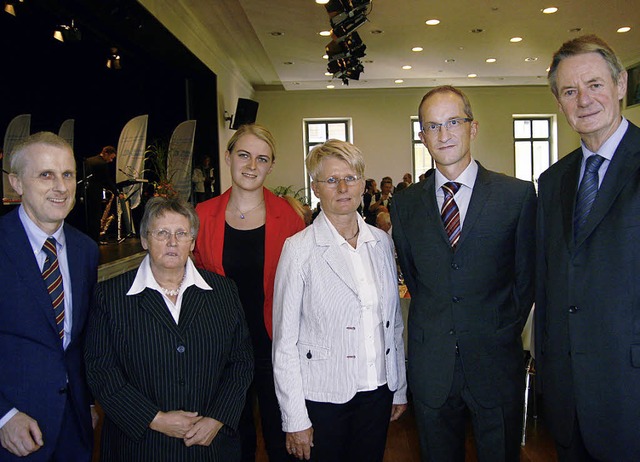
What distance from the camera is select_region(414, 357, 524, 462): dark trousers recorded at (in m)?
1.96

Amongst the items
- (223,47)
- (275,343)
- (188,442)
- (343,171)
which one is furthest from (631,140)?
(223,47)

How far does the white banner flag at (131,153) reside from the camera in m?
7.60

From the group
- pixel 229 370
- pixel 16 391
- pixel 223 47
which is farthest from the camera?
pixel 223 47

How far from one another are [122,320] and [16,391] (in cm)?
40

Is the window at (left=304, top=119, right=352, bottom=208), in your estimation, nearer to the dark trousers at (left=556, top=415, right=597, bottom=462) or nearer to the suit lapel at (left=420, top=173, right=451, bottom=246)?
the suit lapel at (left=420, top=173, right=451, bottom=246)

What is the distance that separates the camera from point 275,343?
2.06 meters

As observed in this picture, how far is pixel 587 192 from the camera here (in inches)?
68.9

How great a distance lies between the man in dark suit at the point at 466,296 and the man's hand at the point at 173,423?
0.84 meters

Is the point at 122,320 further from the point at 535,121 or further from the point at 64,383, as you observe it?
the point at 535,121

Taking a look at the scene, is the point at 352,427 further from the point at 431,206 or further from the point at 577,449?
the point at 431,206

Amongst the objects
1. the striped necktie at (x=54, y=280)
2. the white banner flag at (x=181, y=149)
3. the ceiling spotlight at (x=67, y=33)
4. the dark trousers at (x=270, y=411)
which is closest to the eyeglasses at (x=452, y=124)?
the dark trousers at (x=270, y=411)

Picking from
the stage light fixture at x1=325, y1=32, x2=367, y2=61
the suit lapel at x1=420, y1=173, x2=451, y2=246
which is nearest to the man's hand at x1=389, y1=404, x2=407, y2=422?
the suit lapel at x1=420, y1=173, x2=451, y2=246

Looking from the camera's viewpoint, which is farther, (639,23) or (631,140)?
(639,23)

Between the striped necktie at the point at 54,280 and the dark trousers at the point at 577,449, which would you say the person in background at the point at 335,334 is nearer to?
the dark trousers at the point at 577,449
